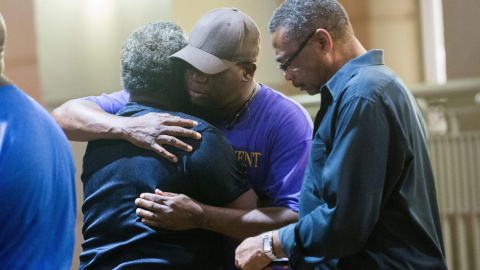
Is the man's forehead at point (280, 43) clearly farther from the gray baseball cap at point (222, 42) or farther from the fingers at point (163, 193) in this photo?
the fingers at point (163, 193)

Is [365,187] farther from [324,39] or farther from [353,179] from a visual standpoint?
[324,39]

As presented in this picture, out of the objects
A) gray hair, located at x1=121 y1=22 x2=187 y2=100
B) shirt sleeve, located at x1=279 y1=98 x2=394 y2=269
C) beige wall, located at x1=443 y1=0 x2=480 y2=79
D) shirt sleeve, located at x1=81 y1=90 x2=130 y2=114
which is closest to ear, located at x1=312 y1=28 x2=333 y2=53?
shirt sleeve, located at x1=279 y1=98 x2=394 y2=269

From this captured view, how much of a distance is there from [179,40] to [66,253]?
0.80 m

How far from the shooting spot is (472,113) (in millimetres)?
3545

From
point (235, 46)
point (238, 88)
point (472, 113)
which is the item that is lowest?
point (472, 113)

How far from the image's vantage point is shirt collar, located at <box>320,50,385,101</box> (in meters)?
1.42

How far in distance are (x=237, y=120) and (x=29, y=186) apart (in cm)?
84

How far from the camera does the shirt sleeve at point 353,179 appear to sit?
1274 mm

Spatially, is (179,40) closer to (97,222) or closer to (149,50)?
(149,50)

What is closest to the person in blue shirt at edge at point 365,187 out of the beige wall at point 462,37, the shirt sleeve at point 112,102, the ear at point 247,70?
the ear at point 247,70

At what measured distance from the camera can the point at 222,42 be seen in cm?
181

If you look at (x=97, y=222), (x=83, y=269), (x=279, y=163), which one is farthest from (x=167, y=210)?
(x=279, y=163)

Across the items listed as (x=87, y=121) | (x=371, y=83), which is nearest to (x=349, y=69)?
(x=371, y=83)

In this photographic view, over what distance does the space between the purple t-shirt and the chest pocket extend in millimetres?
267
